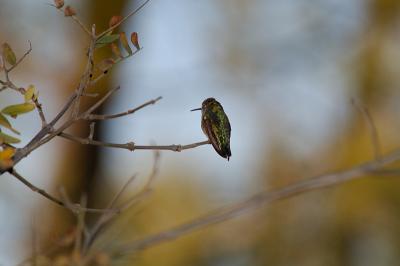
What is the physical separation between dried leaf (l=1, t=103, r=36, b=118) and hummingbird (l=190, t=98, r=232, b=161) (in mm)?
450

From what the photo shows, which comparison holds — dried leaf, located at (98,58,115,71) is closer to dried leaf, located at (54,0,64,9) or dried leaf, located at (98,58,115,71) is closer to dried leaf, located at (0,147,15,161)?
dried leaf, located at (54,0,64,9)

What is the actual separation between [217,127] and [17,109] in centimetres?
52

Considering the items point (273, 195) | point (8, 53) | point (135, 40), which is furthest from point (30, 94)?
point (273, 195)

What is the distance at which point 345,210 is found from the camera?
8695 millimetres

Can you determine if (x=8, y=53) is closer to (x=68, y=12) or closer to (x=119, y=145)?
(x=68, y=12)

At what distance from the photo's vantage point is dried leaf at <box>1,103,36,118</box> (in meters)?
1.42

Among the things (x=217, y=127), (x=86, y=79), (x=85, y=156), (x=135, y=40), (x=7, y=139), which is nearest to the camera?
(x=7, y=139)

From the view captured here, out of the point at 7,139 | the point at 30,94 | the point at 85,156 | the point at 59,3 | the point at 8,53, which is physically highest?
the point at 85,156

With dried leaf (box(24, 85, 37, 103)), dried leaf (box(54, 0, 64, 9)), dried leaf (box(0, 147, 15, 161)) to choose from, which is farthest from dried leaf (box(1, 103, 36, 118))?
dried leaf (box(54, 0, 64, 9))

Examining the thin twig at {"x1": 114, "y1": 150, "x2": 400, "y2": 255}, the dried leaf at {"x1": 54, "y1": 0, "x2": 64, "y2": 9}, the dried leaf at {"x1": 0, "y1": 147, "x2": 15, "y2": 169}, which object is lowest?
the thin twig at {"x1": 114, "y1": 150, "x2": 400, "y2": 255}

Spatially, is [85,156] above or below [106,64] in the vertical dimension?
above

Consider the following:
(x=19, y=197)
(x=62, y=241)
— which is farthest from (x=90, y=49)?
(x=19, y=197)

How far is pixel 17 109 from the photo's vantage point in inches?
56.4

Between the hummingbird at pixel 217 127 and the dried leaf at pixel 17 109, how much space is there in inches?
17.7
